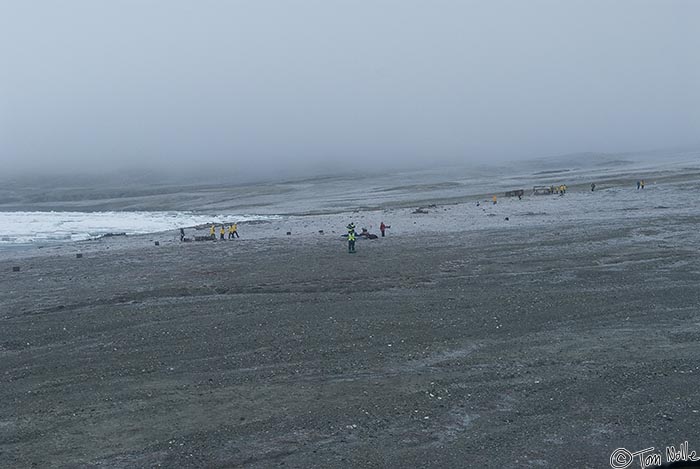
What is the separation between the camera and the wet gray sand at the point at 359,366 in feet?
27.0

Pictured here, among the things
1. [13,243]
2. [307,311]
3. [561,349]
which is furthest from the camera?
[13,243]

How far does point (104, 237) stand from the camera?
36562 mm

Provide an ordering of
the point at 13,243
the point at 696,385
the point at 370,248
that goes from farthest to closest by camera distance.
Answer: the point at 13,243 → the point at 370,248 → the point at 696,385

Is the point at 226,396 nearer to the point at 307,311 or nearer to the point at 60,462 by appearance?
the point at 60,462

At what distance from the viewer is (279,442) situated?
330 inches

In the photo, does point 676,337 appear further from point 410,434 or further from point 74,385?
point 74,385

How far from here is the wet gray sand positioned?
324 inches

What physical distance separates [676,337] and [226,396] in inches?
347

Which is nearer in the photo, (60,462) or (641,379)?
(60,462)

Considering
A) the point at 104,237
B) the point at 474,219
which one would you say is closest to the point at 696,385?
the point at 474,219

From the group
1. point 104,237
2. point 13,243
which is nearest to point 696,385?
point 104,237

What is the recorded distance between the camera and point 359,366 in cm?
1117

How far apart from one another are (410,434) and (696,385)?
15.9ft

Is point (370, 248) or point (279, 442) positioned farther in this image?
point (370, 248)
